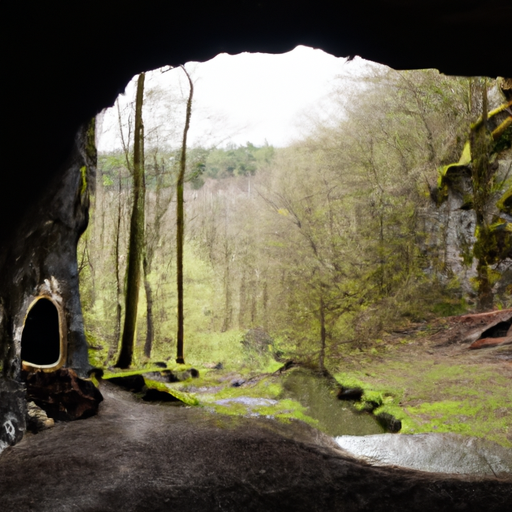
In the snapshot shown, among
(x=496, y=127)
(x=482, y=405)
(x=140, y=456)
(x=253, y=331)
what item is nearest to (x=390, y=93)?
(x=496, y=127)

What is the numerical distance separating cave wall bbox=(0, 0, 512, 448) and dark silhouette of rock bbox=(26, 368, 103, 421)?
0.86 meters

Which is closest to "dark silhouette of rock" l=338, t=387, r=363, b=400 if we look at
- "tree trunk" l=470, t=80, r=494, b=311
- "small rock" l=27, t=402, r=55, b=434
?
"small rock" l=27, t=402, r=55, b=434

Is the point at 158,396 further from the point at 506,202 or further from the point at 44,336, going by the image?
the point at 506,202

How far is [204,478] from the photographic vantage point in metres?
3.99

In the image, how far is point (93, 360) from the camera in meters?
12.5

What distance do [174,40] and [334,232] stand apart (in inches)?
428

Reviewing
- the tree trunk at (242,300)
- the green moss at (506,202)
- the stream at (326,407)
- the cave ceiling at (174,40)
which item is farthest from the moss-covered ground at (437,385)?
the tree trunk at (242,300)

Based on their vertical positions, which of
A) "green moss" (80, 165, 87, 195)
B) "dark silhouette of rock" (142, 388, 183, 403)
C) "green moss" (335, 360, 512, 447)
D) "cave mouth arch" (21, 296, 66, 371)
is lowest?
"green moss" (335, 360, 512, 447)

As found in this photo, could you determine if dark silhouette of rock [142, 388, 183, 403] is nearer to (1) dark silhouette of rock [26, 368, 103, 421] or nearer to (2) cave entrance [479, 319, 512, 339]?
(1) dark silhouette of rock [26, 368, 103, 421]

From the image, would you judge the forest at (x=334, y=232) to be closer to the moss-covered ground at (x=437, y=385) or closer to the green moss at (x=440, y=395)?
the moss-covered ground at (x=437, y=385)

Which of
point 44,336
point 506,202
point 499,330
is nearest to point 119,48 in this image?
point 44,336

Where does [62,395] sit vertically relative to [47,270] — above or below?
below

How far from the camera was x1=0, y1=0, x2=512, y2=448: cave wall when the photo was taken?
414 cm

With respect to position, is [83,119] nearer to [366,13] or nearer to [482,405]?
[366,13]
